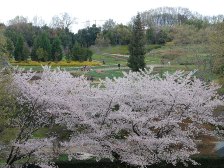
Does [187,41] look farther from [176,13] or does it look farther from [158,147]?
[176,13]

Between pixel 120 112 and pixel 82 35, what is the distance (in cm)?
7368

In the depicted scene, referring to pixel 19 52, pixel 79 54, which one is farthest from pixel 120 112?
pixel 79 54

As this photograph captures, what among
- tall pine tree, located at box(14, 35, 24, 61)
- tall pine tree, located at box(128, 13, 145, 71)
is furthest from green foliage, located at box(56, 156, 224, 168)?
tall pine tree, located at box(14, 35, 24, 61)

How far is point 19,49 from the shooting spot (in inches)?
2290

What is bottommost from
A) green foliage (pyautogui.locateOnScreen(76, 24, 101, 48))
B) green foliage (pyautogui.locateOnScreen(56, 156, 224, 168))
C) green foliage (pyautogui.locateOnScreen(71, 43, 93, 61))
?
green foliage (pyautogui.locateOnScreen(56, 156, 224, 168))

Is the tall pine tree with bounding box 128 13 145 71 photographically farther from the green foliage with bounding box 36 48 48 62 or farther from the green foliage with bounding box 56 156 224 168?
the green foliage with bounding box 56 156 224 168

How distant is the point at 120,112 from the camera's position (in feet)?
50.3

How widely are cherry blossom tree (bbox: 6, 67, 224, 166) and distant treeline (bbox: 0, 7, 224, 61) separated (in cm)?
299

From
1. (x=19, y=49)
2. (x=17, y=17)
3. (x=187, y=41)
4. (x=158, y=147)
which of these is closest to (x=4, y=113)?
(x=158, y=147)

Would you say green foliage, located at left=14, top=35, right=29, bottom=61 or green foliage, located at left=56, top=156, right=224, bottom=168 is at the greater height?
green foliage, located at left=14, top=35, right=29, bottom=61

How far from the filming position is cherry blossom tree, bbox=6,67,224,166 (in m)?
15.8

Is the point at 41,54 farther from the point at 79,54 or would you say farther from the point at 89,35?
the point at 89,35

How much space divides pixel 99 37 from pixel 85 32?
Result: 5.25m

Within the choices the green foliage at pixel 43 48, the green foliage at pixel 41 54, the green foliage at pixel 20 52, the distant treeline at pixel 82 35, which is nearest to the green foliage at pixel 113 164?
the distant treeline at pixel 82 35
